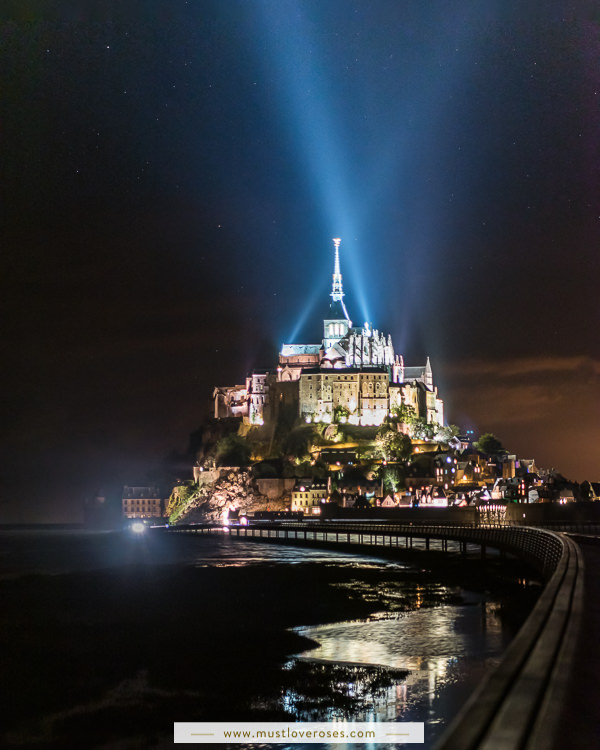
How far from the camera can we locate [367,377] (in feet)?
445

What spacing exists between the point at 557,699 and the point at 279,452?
421 feet

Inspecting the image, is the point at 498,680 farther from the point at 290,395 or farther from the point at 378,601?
the point at 290,395

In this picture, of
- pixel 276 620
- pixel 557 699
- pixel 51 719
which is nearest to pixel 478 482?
pixel 276 620

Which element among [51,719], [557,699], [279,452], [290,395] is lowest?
[51,719]

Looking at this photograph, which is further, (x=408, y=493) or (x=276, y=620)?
(x=408, y=493)

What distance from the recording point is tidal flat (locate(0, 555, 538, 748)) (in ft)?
58.9

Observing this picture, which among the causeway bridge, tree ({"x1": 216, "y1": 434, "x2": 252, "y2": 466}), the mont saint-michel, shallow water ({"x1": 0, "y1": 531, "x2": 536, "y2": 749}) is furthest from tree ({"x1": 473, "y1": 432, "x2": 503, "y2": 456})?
the causeway bridge

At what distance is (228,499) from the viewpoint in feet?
427

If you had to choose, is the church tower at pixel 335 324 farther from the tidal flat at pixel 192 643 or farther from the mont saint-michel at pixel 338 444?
the tidal flat at pixel 192 643

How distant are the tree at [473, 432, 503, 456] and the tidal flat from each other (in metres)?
86.6

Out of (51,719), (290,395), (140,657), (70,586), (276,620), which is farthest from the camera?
(290,395)

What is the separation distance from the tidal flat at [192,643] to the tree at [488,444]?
284ft

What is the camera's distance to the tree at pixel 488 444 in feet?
453

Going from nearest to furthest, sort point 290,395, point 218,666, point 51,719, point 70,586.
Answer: point 51,719, point 218,666, point 70,586, point 290,395
